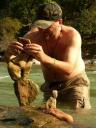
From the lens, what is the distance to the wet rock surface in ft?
16.4

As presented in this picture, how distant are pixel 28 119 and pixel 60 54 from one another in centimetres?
156

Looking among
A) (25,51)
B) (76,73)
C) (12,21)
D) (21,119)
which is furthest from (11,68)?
(12,21)

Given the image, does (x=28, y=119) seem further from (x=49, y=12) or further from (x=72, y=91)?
(x=72, y=91)

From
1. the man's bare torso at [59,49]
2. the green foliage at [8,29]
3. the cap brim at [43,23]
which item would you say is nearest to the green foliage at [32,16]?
the green foliage at [8,29]

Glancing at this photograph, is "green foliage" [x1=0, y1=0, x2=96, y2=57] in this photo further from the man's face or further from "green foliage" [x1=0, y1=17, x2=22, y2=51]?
the man's face

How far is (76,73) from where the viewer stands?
676 centimetres

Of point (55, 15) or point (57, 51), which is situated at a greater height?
point (55, 15)

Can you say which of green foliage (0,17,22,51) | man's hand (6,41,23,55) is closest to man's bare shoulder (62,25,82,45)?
man's hand (6,41,23,55)

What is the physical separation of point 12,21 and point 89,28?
730 cm

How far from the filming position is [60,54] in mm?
6512

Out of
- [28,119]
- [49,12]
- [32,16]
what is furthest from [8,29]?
[28,119]

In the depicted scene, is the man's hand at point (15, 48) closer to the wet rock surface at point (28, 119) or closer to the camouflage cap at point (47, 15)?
the camouflage cap at point (47, 15)

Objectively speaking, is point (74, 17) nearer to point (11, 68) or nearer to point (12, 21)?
point (12, 21)

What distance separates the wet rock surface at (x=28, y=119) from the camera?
4.99 meters
